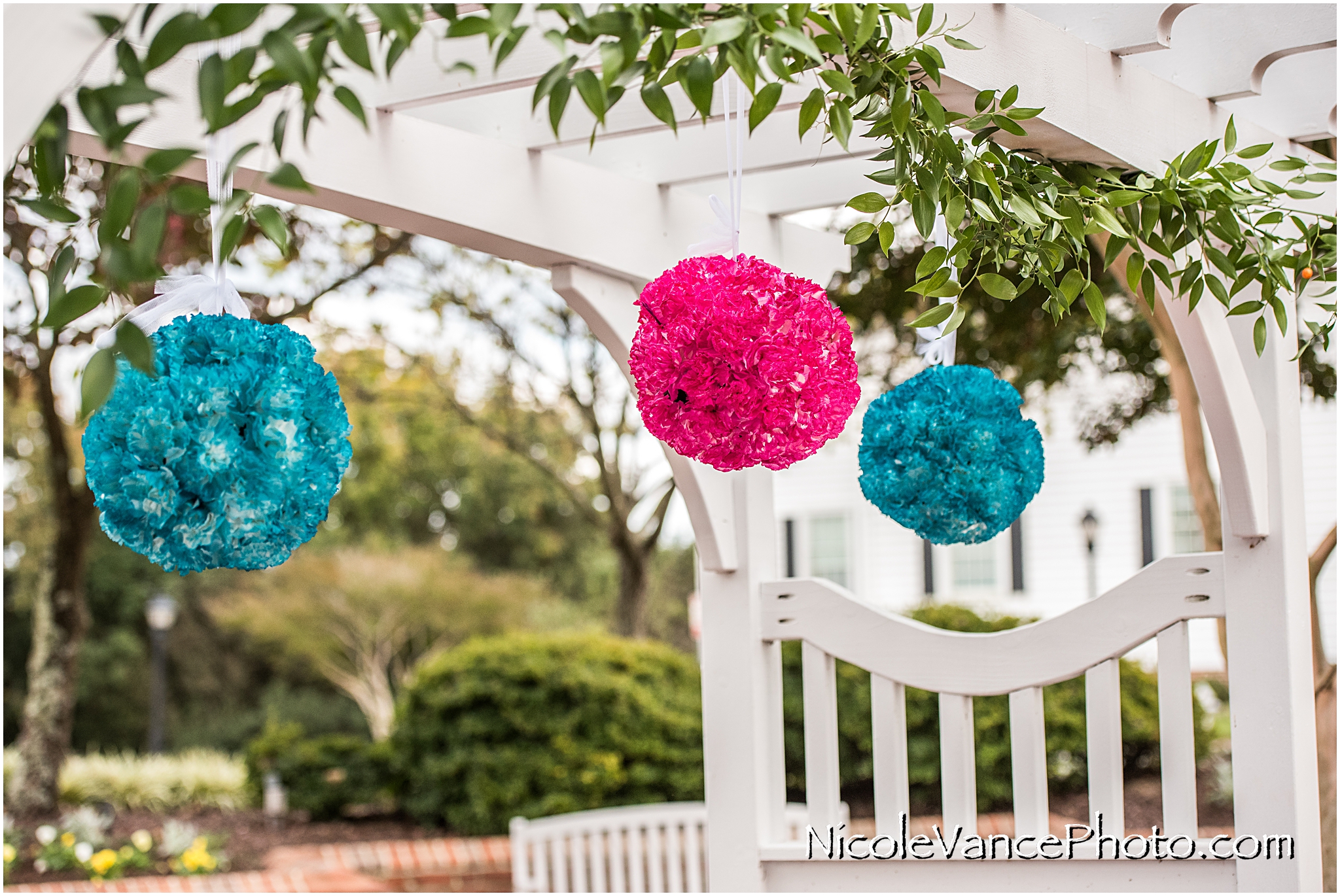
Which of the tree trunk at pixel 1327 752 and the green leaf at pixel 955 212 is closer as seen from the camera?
the green leaf at pixel 955 212

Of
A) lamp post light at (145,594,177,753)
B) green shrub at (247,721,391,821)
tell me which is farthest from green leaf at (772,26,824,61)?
lamp post light at (145,594,177,753)

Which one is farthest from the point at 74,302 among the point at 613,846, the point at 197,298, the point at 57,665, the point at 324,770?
the point at 57,665

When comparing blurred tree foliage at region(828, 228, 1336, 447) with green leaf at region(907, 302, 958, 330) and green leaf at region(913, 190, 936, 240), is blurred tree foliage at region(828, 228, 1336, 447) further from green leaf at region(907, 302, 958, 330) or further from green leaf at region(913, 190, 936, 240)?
green leaf at region(913, 190, 936, 240)

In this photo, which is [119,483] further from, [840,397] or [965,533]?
[965,533]

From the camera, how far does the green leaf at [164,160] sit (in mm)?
819

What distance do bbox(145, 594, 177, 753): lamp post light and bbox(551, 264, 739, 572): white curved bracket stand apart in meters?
8.13

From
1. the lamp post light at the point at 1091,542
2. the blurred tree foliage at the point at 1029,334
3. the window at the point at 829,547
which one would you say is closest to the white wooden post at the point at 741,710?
the blurred tree foliage at the point at 1029,334

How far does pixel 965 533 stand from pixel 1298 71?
101 cm

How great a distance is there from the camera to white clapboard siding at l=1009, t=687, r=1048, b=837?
2049 millimetres

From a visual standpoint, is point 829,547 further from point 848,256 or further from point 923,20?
Answer: point 923,20

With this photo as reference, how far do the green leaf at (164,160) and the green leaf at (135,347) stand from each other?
0.12m

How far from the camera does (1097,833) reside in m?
1.98

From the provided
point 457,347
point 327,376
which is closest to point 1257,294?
point 327,376

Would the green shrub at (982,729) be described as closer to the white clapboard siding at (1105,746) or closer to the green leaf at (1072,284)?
the white clapboard siding at (1105,746)
